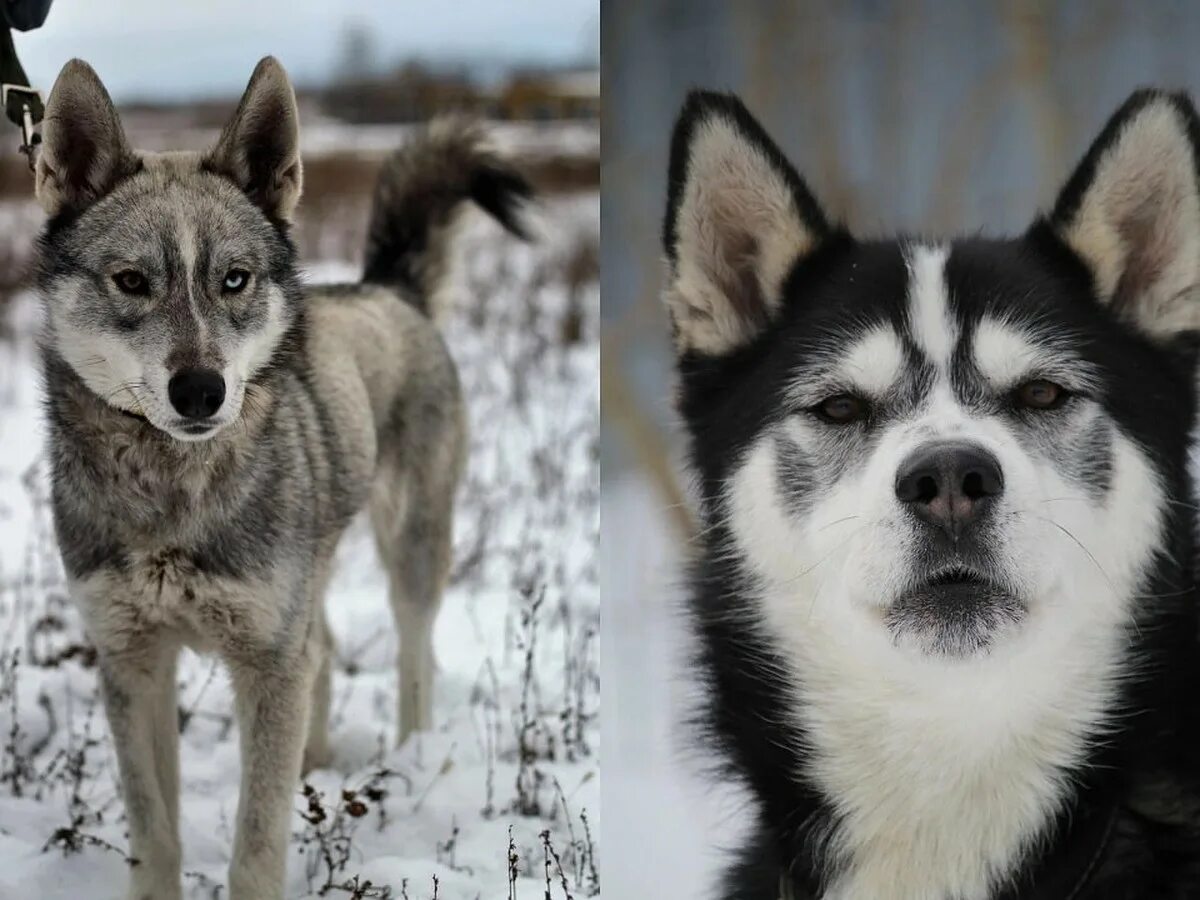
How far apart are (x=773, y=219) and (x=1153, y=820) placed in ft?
2.81

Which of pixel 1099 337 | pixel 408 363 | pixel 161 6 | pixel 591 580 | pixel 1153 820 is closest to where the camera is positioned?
pixel 1099 337

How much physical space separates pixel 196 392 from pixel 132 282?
166 mm

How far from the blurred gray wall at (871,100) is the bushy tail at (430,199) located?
1.88 feet

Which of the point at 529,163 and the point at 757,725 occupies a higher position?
the point at 529,163

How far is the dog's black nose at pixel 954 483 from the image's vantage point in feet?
4.36

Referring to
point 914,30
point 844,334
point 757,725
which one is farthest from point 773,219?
point 757,725

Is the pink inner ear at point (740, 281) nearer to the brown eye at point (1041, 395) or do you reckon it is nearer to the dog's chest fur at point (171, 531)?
the brown eye at point (1041, 395)

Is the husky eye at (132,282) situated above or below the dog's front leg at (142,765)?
above

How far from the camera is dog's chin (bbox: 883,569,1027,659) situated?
138 cm

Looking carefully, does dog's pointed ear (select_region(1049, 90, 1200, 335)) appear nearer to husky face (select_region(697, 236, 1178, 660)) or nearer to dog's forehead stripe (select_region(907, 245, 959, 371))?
husky face (select_region(697, 236, 1178, 660))

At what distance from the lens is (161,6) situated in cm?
190

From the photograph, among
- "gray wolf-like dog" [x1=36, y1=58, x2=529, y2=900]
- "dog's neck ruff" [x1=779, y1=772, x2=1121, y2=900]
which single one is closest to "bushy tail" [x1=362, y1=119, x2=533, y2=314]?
"gray wolf-like dog" [x1=36, y1=58, x2=529, y2=900]

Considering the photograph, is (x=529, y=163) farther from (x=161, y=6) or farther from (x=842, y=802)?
(x=842, y=802)

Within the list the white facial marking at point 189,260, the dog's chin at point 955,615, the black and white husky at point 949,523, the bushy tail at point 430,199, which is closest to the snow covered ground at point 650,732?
the black and white husky at point 949,523
